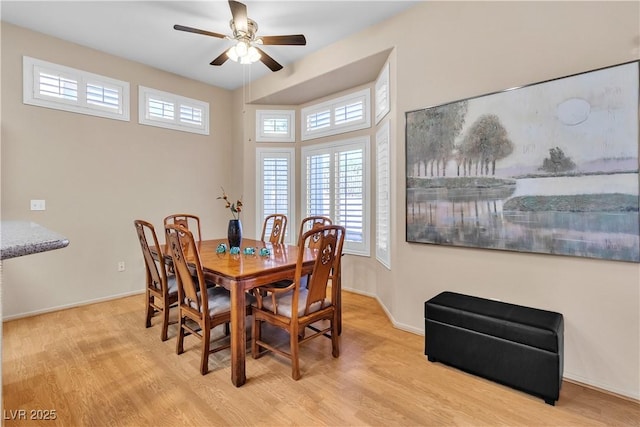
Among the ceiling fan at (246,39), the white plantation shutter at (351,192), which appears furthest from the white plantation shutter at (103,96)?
the white plantation shutter at (351,192)

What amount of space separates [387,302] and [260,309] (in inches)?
64.0

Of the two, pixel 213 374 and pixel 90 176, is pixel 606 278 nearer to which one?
pixel 213 374

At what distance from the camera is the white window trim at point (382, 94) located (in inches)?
130

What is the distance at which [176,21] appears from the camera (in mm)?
3193

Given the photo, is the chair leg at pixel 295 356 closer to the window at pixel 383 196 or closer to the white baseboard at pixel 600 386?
the window at pixel 383 196

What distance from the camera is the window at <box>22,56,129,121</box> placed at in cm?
Answer: 333

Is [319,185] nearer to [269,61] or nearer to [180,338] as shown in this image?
[269,61]

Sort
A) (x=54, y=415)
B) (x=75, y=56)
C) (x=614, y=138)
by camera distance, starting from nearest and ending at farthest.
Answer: (x=54, y=415) < (x=614, y=138) < (x=75, y=56)

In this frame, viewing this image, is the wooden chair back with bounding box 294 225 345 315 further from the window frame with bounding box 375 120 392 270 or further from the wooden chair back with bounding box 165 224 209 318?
the window frame with bounding box 375 120 392 270

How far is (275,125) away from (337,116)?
110 centimetres

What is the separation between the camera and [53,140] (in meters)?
3.48

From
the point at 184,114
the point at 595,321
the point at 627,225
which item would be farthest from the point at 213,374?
the point at 184,114

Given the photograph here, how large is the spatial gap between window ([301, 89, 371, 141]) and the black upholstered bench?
2.58 metres

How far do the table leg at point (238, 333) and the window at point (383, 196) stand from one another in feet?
5.82
